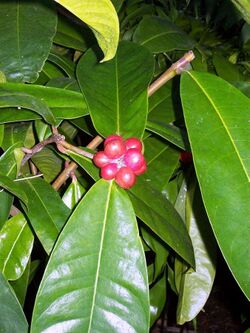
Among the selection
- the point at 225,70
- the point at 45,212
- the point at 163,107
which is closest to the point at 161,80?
the point at 163,107

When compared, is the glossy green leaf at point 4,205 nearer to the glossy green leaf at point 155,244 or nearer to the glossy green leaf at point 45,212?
the glossy green leaf at point 45,212

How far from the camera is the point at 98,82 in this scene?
2.27 ft

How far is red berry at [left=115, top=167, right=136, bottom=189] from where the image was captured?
0.58 metres

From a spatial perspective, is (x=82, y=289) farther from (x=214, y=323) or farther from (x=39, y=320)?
(x=214, y=323)

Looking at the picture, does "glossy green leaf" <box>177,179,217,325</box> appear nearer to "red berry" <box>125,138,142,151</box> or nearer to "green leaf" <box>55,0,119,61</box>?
"red berry" <box>125,138,142,151</box>

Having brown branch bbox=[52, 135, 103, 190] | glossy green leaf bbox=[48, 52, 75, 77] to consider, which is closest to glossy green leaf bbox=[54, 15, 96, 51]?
glossy green leaf bbox=[48, 52, 75, 77]

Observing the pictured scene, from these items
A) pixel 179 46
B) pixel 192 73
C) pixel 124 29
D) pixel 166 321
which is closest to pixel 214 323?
pixel 166 321

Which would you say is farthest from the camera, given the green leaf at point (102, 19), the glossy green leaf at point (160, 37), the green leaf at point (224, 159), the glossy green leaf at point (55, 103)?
the glossy green leaf at point (160, 37)

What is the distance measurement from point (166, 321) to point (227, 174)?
192 cm

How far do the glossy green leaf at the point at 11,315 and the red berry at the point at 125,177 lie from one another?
0.68 ft

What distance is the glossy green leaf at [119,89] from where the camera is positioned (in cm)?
64

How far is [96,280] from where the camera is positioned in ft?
1.90

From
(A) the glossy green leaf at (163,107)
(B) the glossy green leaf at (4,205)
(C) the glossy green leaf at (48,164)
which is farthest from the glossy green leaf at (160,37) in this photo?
(B) the glossy green leaf at (4,205)

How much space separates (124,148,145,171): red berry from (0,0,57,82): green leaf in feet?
0.72
